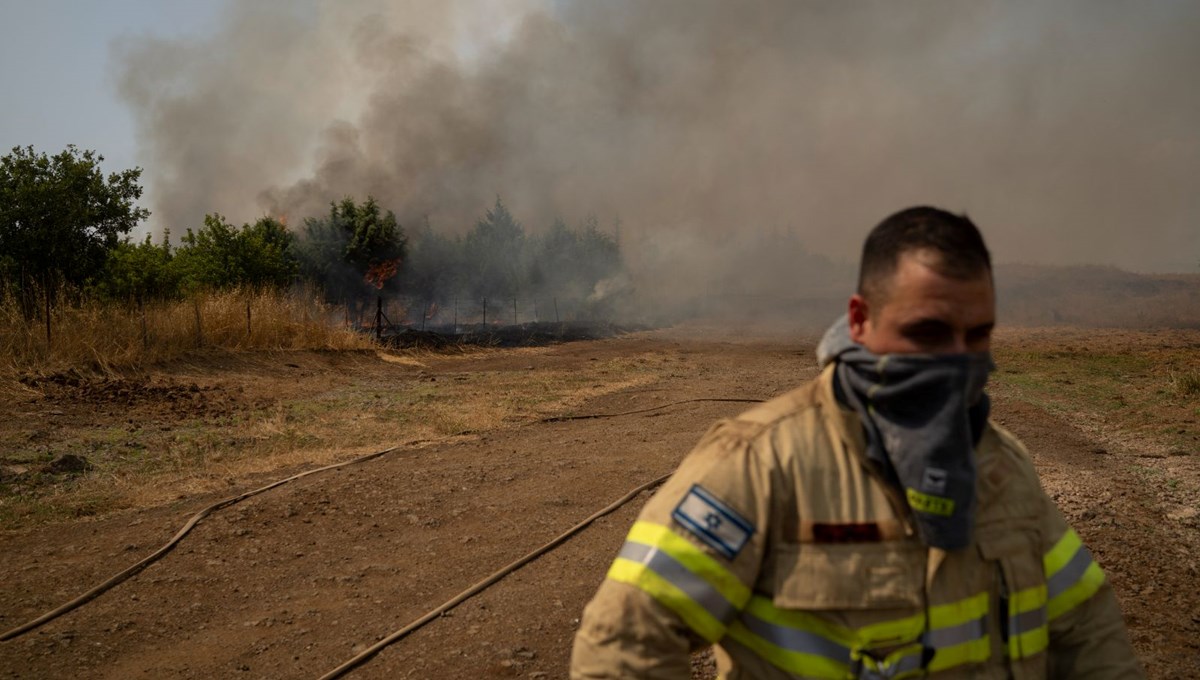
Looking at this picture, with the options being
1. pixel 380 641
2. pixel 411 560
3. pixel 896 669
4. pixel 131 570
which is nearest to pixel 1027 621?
pixel 896 669

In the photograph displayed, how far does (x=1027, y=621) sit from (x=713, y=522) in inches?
26.0

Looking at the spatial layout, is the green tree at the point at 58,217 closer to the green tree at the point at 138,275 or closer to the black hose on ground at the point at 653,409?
the green tree at the point at 138,275

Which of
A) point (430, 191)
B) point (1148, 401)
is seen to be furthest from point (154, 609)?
point (430, 191)

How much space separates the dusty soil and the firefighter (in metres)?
2.69

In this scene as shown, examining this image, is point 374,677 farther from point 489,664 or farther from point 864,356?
point 864,356

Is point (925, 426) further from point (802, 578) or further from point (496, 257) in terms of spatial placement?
point (496, 257)

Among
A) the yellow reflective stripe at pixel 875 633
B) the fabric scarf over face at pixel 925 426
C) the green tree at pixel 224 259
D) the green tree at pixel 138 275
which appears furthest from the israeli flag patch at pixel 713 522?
Result: the green tree at pixel 224 259

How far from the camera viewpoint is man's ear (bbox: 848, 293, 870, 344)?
5.43 ft

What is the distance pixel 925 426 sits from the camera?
5.01 feet

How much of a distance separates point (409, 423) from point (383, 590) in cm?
522

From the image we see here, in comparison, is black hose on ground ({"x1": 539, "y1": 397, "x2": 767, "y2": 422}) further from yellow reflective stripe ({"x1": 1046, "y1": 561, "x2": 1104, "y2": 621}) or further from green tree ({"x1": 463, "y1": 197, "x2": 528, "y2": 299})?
green tree ({"x1": 463, "y1": 197, "x2": 528, "y2": 299})

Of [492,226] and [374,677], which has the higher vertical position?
[492,226]

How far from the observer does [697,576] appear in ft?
4.77

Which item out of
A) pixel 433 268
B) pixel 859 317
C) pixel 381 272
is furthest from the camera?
pixel 433 268
